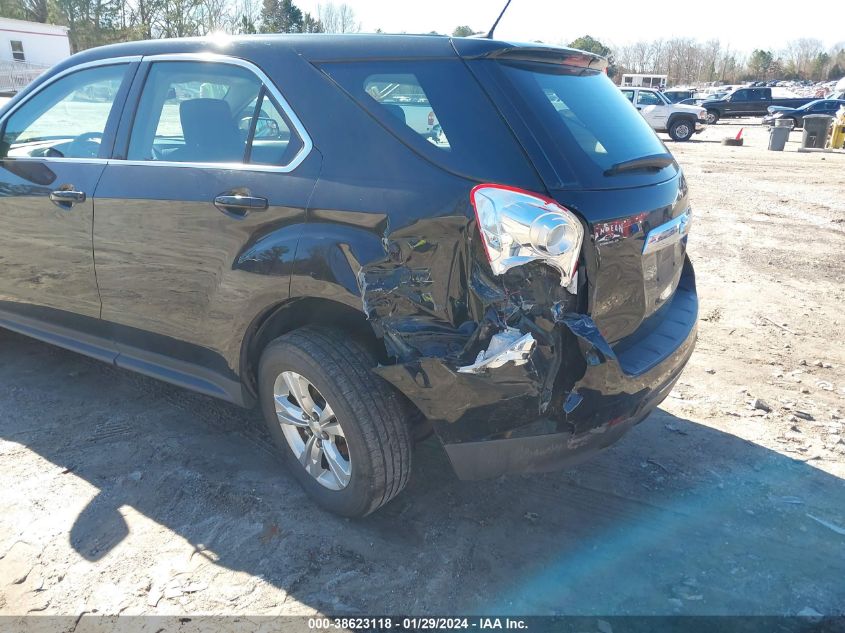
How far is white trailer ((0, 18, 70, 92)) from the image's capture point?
4469cm

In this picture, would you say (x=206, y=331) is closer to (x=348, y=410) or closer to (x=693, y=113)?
(x=348, y=410)

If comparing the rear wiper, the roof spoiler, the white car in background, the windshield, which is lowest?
the white car in background

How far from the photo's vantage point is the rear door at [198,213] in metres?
2.62

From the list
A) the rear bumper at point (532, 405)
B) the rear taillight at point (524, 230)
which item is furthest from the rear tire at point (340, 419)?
the rear taillight at point (524, 230)

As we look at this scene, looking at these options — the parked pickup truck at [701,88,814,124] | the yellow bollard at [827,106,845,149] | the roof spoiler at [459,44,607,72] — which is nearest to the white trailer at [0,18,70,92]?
the parked pickup truck at [701,88,814,124]

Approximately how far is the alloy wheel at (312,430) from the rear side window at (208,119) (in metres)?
0.94

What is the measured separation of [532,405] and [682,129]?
79.4ft

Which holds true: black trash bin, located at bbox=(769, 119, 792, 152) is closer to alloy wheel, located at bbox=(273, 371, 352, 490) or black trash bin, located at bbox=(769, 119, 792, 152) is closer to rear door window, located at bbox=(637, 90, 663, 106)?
rear door window, located at bbox=(637, 90, 663, 106)

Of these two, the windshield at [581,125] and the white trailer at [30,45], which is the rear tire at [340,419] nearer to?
the windshield at [581,125]

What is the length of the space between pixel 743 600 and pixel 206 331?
2433mm

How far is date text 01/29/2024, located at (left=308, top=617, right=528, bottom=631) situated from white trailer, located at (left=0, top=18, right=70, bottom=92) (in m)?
48.7

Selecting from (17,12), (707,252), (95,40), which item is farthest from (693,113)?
(17,12)

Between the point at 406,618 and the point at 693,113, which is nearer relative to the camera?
the point at 406,618

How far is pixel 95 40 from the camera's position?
52.4m
